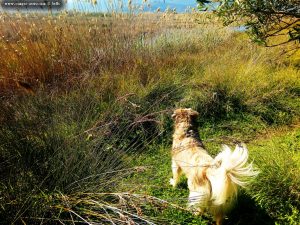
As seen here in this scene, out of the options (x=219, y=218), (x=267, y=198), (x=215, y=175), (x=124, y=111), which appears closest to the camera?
(x=215, y=175)

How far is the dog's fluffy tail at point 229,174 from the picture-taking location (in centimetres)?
324

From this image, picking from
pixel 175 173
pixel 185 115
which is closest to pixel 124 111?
pixel 185 115

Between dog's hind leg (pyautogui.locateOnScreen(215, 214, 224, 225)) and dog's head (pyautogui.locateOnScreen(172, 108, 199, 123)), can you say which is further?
dog's head (pyautogui.locateOnScreen(172, 108, 199, 123))

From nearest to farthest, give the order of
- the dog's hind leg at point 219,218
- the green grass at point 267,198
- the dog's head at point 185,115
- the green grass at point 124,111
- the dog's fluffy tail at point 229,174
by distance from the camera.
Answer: the green grass at point 124,111
the dog's fluffy tail at point 229,174
the dog's hind leg at point 219,218
the green grass at point 267,198
the dog's head at point 185,115

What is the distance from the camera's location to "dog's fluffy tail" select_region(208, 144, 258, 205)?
10.6 feet

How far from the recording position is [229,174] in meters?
3.30

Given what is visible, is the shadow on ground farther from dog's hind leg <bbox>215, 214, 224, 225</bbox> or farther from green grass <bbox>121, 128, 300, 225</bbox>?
dog's hind leg <bbox>215, 214, 224, 225</bbox>

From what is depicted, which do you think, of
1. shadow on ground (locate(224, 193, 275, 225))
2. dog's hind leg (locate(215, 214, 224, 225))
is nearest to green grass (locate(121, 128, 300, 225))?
shadow on ground (locate(224, 193, 275, 225))

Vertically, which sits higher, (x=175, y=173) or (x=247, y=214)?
(x=175, y=173)

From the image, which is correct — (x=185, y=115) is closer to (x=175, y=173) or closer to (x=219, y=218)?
(x=175, y=173)

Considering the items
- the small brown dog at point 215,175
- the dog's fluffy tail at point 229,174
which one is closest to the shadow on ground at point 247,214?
the small brown dog at point 215,175

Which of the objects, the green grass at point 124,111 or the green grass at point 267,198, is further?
the green grass at point 267,198

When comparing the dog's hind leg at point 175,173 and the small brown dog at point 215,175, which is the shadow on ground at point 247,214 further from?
the dog's hind leg at point 175,173

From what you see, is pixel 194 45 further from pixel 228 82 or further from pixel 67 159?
pixel 67 159
